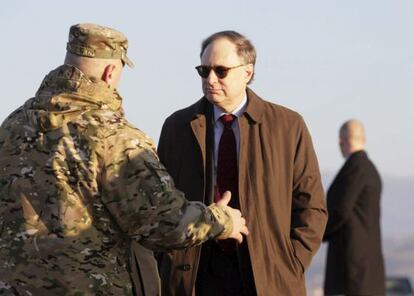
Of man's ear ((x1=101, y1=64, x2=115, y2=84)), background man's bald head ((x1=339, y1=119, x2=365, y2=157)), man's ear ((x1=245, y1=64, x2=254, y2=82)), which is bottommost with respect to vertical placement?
background man's bald head ((x1=339, y1=119, x2=365, y2=157))

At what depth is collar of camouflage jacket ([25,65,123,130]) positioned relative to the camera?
21.3 feet

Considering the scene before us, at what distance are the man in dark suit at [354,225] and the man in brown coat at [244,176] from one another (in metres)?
3.22

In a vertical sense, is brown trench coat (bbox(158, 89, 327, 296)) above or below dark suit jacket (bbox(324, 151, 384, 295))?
above

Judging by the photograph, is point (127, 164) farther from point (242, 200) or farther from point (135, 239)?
point (242, 200)

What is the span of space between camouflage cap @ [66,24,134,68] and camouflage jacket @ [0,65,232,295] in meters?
0.13

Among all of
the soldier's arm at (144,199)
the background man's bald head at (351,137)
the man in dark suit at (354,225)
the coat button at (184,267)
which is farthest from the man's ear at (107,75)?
the background man's bald head at (351,137)

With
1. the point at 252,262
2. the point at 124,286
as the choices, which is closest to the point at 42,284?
the point at 124,286

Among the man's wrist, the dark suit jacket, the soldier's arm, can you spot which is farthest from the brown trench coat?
the dark suit jacket

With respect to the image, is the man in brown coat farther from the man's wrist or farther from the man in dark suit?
the man in dark suit

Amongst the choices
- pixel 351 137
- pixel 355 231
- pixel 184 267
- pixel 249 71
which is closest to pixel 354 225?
pixel 355 231

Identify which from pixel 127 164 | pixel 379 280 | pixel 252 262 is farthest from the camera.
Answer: pixel 379 280

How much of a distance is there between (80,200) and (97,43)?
69 centimetres

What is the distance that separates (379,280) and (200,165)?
4076 millimetres

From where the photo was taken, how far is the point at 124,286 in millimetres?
6531
